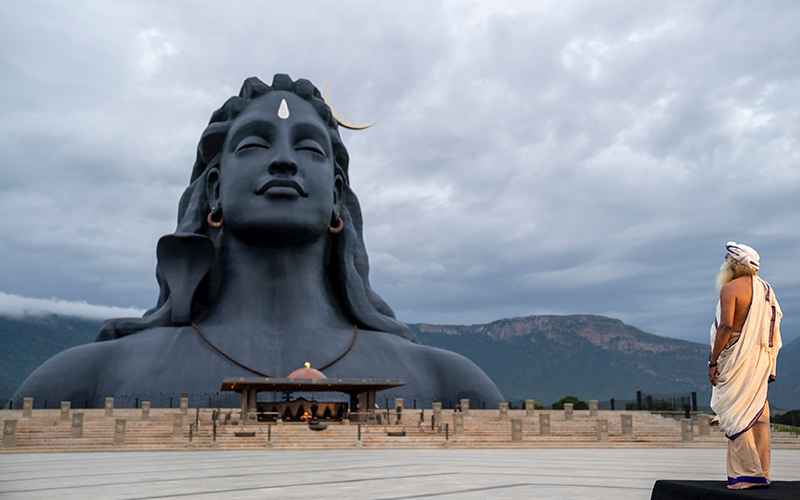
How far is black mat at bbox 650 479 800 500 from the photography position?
4.29 meters

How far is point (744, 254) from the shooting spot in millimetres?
5488

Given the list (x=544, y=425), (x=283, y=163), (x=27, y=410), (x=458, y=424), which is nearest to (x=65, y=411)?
(x=27, y=410)

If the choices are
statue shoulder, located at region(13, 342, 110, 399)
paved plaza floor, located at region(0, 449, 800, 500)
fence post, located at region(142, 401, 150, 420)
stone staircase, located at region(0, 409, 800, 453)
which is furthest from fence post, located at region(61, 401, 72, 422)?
paved plaza floor, located at region(0, 449, 800, 500)

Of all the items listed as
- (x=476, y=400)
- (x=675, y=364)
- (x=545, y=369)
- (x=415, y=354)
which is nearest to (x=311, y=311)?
(x=415, y=354)

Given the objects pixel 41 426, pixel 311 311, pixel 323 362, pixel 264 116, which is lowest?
pixel 41 426

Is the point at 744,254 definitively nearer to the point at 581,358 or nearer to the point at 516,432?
the point at 516,432

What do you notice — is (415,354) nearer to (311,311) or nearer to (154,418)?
(311,311)

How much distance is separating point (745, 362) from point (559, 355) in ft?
465

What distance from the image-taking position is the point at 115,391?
91.5 feet

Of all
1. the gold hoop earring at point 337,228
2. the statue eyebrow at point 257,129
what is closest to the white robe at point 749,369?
the statue eyebrow at point 257,129

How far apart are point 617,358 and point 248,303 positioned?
122 meters

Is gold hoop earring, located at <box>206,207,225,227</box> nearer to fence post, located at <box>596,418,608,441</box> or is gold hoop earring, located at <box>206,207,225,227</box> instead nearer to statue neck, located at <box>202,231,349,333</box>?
statue neck, located at <box>202,231,349,333</box>

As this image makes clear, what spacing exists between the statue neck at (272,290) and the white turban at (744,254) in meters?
26.0

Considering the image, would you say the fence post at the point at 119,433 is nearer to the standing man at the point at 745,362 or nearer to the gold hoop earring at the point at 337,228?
the standing man at the point at 745,362
